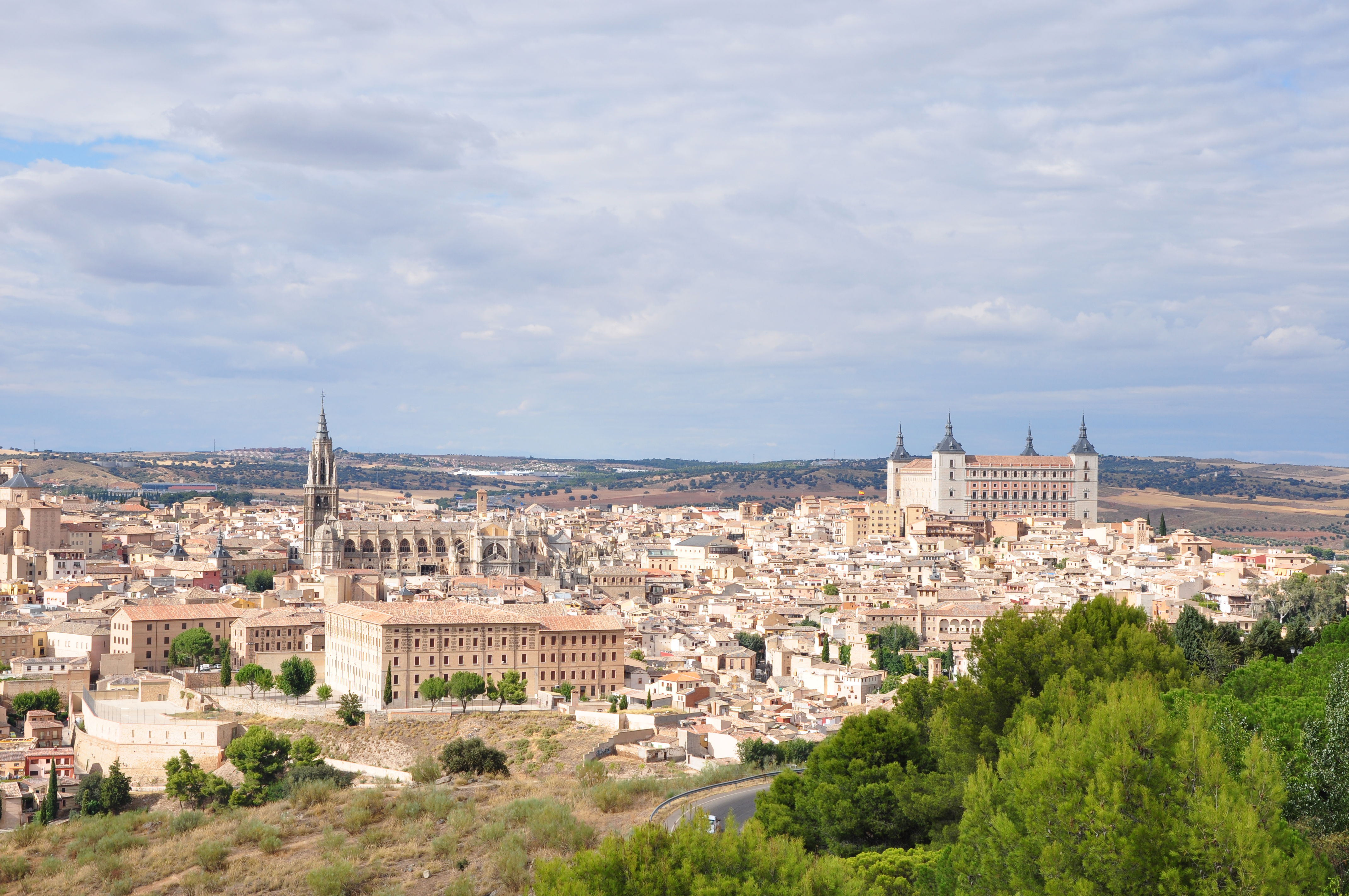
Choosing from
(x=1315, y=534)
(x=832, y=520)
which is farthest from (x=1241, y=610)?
(x=1315, y=534)

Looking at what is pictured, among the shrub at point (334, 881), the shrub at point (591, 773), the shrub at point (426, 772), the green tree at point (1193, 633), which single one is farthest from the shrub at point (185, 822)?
the green tree at point (1193, 633)

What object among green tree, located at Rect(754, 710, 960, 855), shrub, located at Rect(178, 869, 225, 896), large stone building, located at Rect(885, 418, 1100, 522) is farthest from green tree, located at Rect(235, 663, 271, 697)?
large stone building, located at Rect(885, 418, 1100, 522)

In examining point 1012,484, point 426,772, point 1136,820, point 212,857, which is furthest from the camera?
point 1012,484

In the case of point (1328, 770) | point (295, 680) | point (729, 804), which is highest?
point (1328, 770)

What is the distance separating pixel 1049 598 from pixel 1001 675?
48.0m

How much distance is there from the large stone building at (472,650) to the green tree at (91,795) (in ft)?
37.2

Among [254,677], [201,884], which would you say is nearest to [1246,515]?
[254,677]

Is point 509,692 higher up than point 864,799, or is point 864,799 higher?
point 864,799

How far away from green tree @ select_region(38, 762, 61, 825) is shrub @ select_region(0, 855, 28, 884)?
7882mm

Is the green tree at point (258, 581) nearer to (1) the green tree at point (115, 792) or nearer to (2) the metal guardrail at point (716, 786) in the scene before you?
(1) the green tree at point (115, 792)

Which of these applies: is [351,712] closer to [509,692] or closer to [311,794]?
[509,692]

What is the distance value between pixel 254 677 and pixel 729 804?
34.6m

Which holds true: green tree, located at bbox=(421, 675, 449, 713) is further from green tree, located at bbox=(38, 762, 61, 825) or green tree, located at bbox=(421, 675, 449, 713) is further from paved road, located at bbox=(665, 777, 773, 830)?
paved road, located at bbox=(665, 777, 773, 830)

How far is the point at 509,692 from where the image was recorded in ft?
175
